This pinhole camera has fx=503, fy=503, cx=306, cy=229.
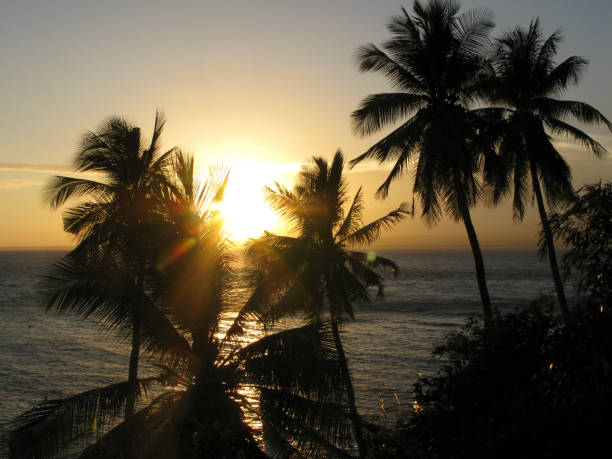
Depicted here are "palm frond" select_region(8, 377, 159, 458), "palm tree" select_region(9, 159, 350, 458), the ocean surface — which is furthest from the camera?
the ocean surface

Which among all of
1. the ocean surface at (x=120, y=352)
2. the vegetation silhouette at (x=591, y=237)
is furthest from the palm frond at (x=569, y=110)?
the vegetation silhouette at (x=591, y=237)

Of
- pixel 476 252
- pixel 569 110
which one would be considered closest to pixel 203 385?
pixel 476 252

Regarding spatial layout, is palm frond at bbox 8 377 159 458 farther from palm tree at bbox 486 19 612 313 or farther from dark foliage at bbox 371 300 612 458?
palm tree at bbox 486 19 612 313

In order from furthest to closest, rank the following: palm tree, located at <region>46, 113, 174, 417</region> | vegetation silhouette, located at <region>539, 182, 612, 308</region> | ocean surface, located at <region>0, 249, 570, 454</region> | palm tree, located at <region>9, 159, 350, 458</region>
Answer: ocean surface, located at <region>0, 249, 570, 454</region>, palm tree, located at <region>46, 113, 174, 417</region>, palm tree, located at <region>9, 159, 350, 458</region>, vegetation silhouette, located at <region>539, 182, 612, 308</region>

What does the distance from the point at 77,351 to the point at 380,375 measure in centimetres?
1982

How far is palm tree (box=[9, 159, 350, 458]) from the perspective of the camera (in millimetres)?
8906

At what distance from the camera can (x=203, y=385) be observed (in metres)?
9.91

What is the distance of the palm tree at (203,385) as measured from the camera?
29.2ft

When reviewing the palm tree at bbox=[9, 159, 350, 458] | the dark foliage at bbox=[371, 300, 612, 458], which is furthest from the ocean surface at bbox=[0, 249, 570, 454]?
the dark foliage at bbox=[371, 300, 612, 458]

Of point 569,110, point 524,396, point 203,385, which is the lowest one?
point 203,385

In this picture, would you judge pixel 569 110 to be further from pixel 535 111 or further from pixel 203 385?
pixel 203 385

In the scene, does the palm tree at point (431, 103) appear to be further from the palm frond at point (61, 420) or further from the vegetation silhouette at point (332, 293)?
the palm frond at point (61, 420)

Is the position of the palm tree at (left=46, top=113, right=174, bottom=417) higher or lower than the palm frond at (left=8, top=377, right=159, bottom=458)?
higher

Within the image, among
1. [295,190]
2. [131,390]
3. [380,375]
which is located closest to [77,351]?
[380,375]
